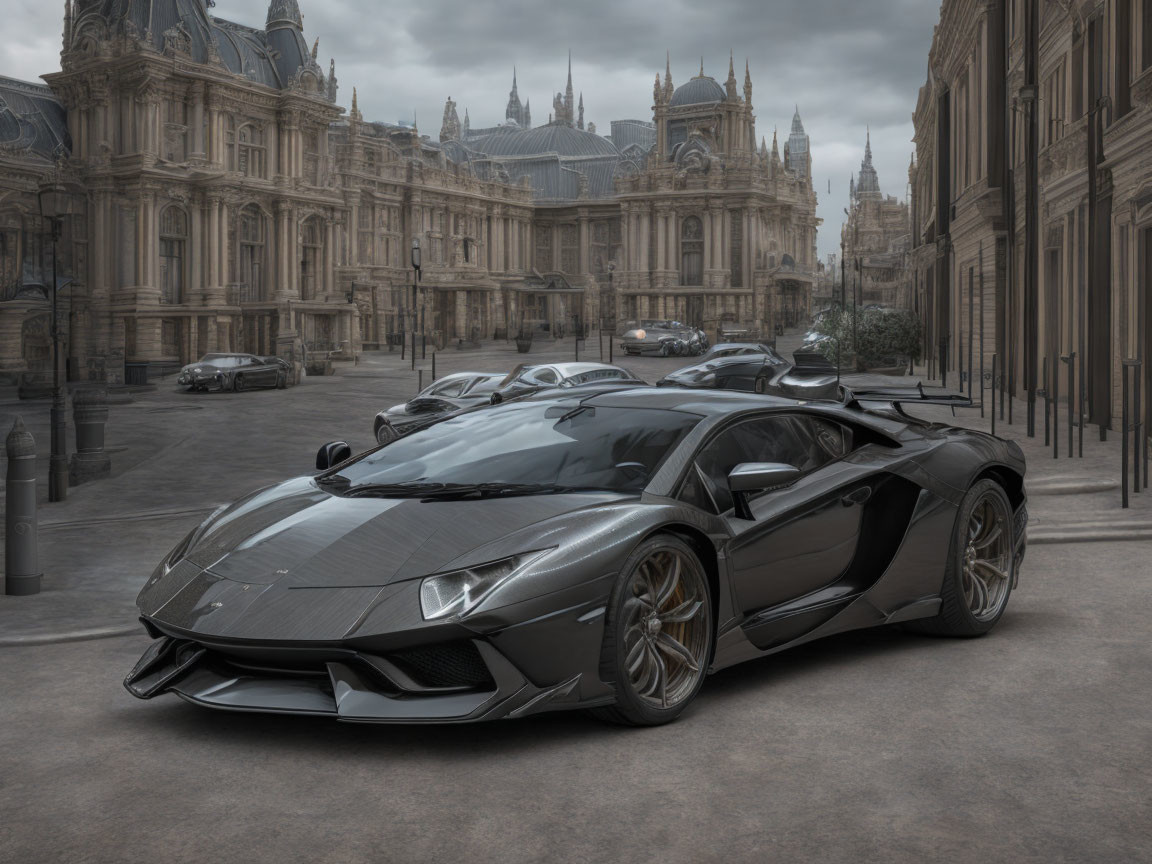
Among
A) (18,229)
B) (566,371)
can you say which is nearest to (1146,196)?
(566,371)

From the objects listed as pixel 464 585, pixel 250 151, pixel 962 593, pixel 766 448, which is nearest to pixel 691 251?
pixel 250 151

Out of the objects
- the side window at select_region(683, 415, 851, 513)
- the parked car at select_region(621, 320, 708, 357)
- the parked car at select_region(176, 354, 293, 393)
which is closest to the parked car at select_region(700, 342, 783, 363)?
the parked car at select_region(176, 354, 293, 393)

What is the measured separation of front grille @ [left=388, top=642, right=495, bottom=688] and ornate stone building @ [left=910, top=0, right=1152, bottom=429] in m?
12.0

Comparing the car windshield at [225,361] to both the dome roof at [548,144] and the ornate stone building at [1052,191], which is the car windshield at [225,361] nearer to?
the ornate stone building at [1052,191]

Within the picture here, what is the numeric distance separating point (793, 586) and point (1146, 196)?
528 inches

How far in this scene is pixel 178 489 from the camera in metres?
15.8

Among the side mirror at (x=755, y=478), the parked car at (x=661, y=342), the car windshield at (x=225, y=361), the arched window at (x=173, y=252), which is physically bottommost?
the side mirror at (x=755, y=478)

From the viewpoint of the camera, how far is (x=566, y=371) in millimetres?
21828

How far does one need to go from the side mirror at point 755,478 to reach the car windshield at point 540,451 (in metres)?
0.33

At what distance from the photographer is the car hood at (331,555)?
4.60 metres

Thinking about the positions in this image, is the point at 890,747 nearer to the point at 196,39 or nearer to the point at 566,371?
the point at 566,371

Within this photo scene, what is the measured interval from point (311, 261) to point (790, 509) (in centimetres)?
6450

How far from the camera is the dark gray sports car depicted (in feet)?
14.8

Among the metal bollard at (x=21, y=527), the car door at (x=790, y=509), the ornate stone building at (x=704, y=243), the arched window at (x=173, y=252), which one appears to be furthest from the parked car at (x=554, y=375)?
the ornate stone building at (x=704, y=243)
